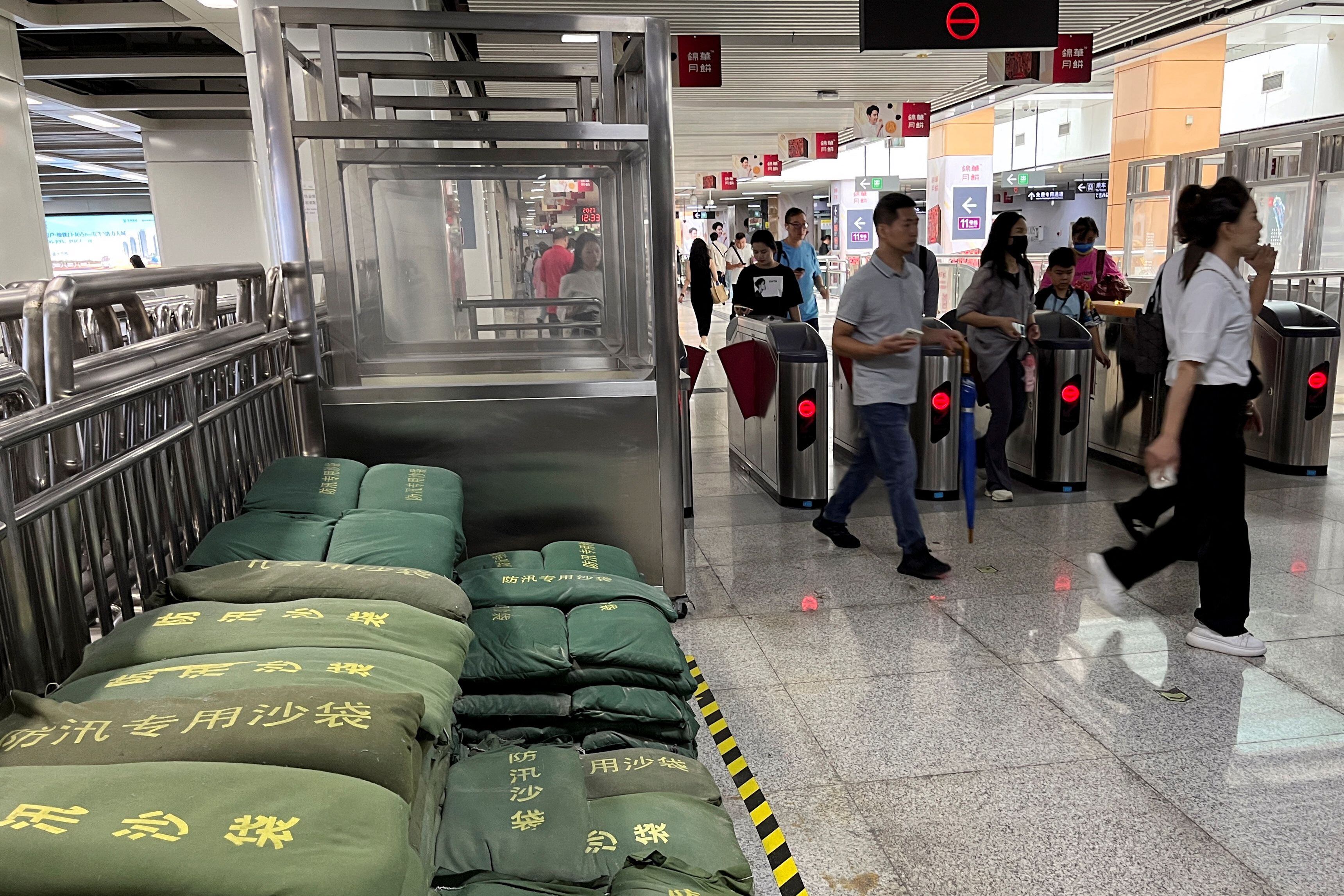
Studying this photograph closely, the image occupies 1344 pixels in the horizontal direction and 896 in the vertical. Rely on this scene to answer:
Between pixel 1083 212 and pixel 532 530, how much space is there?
1361 inches

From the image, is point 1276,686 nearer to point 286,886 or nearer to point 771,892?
point 771,892

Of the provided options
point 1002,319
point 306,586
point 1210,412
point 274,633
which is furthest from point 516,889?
point 1002,319

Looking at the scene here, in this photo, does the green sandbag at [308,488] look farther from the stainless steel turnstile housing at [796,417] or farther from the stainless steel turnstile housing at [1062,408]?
the stainless steel turnstile housing at [1062,408]

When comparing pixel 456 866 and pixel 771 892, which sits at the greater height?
pixel 456 866

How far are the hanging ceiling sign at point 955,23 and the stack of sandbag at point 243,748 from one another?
192 inches

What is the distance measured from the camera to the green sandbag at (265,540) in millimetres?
2350

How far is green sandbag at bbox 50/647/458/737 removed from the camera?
1562mm

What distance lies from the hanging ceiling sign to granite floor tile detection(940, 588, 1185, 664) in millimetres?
3314

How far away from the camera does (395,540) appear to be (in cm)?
261

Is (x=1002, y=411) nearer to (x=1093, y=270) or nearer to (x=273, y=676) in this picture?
(x=1093, y=270)

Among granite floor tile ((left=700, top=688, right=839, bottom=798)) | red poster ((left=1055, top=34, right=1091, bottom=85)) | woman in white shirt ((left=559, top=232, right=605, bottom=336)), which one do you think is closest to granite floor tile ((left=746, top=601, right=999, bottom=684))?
granite floor tile ((left=700, top=688, right=839, bottom=798))

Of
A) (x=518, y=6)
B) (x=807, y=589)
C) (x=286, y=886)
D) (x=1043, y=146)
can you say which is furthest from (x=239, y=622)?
(x=1043, y=146)

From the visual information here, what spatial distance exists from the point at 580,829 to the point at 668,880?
0.68ft

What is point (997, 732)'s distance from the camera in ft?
10.1
